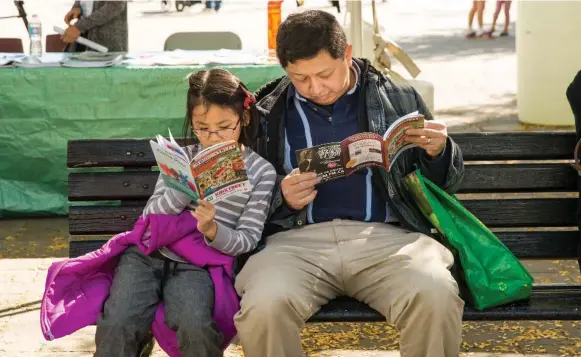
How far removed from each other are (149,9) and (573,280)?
25.8m

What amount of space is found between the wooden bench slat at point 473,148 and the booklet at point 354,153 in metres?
0.69

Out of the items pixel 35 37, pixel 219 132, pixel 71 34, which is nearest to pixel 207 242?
pixel 219 132

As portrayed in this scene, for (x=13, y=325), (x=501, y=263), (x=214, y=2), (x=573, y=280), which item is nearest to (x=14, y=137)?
(x=13, y=325)

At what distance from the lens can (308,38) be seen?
367 centimetres

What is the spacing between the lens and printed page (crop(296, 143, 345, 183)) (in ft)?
11.5

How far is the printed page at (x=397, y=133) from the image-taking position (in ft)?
11.6

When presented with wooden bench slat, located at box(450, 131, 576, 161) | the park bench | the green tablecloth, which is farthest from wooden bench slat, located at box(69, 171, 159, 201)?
the green tablecloth

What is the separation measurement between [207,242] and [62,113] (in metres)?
3.56

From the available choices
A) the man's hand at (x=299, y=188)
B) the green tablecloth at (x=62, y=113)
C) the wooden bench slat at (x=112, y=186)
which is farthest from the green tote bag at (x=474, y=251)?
the green tablecloth at (x=62, y=113)

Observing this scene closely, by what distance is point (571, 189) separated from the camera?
4262 mm

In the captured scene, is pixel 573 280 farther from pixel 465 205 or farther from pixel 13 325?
pixel 13 325

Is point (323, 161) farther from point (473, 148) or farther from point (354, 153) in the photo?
point (473, 148)

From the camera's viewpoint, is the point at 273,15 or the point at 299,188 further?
the point at 273,15

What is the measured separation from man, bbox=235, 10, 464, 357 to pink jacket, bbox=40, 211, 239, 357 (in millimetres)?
99
